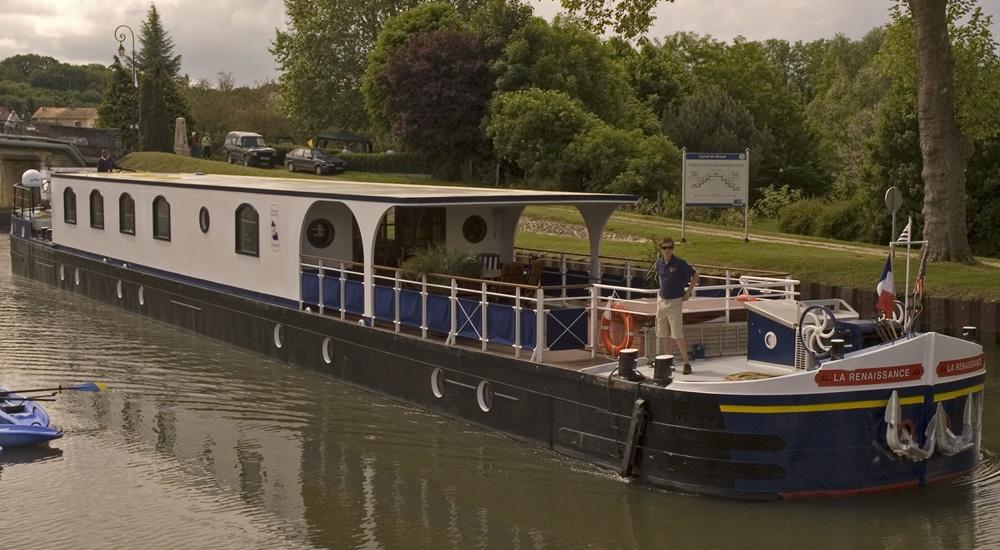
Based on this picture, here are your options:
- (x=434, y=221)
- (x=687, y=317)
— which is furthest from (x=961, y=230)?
(x=687, y=317)

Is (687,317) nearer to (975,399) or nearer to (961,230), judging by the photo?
(975,399)

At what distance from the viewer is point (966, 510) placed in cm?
1425

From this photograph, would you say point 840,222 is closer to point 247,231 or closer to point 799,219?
point 799,219

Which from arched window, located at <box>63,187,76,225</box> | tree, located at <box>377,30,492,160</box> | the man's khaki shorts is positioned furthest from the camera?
tree, located at <box>377,30,492,160</box>

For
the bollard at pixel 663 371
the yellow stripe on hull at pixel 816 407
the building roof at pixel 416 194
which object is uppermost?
the building roof at pixel 416 194

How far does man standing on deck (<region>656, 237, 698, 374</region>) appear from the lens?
1526 centimetres

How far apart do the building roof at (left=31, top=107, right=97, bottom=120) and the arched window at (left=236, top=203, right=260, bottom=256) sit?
117 metres

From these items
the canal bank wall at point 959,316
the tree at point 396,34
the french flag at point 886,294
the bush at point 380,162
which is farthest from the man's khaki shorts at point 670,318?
the bush at point 380,162

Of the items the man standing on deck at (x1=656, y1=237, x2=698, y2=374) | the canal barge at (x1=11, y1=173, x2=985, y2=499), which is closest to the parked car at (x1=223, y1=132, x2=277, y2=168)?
the canal barge at (x1=11, y1=173, x2=985, y2=499)

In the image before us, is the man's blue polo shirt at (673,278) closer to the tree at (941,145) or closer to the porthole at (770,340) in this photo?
the porthole at (770,340)

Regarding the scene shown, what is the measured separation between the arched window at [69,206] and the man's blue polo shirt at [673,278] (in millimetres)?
22310

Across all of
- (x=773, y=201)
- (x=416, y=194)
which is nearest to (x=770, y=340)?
(x=416, y=194)

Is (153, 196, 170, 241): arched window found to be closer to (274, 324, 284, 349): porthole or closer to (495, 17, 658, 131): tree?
(274, 324, 284, 349): porthole

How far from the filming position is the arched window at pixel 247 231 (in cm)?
2327
